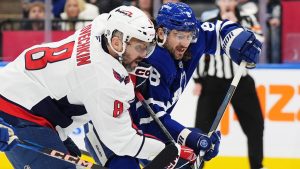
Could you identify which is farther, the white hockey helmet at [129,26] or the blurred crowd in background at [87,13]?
the blurred crowd in background at [87,13]

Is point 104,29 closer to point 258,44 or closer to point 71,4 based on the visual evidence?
point 258,44

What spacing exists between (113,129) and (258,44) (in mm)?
1065

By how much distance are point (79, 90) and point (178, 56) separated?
675 mm

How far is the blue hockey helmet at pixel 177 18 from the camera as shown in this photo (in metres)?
4.41

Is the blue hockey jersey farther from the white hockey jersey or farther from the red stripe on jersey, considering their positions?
the red stripe on jersey

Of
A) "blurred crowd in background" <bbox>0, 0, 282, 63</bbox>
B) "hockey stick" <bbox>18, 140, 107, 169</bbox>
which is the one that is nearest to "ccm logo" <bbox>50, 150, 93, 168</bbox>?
"hockey stick" <bbox>18, 140, 107, 169</bbox>

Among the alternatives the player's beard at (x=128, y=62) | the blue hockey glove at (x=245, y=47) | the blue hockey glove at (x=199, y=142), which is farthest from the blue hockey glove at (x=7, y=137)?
the blue hockey glove at (x=245, y=47)

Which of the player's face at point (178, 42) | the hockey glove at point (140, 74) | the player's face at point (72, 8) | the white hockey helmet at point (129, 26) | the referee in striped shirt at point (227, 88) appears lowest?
the referee in striped shirt at point (227, 88)

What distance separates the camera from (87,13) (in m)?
6.62

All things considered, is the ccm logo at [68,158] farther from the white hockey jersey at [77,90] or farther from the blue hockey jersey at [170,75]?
the blue hockey jersey at [170,75]

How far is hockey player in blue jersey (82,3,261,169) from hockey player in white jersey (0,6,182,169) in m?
0.31

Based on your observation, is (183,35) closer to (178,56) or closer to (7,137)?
(178,56)

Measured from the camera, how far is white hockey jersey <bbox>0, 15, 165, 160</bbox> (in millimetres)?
3926

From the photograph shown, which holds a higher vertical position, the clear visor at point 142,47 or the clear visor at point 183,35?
the clear visor at point 142,47
